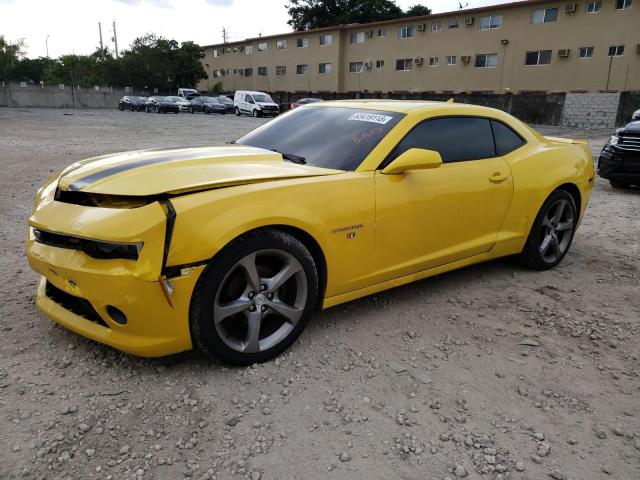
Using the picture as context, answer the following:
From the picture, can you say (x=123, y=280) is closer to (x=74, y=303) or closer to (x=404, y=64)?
(x=74, y=303)

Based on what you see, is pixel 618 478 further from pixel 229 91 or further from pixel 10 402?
pixel 229 91

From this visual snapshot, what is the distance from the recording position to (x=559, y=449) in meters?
2.15

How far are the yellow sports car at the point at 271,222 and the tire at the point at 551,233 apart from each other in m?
0.30

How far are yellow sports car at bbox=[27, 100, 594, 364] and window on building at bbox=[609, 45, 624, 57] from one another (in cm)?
3057

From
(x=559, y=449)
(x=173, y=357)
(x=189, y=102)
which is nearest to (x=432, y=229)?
(x=559, y=449)

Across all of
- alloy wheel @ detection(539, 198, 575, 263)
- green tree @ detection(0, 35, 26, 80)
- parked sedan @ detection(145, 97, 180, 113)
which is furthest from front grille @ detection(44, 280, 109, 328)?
green tree @ detection(0, 35, 26, 80)

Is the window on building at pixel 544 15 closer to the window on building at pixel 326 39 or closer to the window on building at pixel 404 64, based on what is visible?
the window on building at pixel 404 64

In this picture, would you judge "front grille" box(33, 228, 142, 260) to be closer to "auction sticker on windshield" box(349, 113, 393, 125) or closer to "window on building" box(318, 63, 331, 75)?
"auction sticker on windshield" box(349, 113, 393, 125)

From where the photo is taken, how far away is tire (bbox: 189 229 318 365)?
2.43 m

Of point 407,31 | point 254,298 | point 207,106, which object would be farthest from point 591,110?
point 207,106

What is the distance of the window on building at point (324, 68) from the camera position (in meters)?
43.7

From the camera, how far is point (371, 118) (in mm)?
3395

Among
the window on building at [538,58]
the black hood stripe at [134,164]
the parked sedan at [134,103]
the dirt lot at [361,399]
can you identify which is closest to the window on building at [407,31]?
the window on building at [538,58]

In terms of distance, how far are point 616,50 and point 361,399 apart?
109 ft
